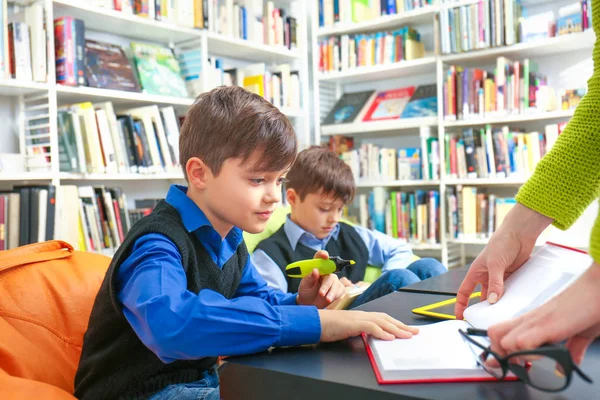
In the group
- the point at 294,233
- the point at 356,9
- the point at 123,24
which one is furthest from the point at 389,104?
the point at 294,233

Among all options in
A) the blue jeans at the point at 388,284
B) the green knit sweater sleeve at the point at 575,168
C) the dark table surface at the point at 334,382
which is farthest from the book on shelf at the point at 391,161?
the dark table surface at the point at 334,382

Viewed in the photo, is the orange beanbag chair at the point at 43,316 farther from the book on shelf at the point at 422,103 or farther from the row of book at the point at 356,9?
the row of book at the point at 356,9

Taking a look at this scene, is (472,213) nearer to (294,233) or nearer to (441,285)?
(294,233)

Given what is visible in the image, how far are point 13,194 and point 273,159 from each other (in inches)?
64.6

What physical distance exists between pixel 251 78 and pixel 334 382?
3.14 m

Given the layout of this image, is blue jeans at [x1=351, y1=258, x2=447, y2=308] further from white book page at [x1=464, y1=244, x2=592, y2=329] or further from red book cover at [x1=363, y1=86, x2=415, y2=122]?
red book cover at [x1=363, y1=86, x2=415, y2=122]

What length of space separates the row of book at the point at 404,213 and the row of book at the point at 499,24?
0.96m

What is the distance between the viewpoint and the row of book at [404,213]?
357 cm

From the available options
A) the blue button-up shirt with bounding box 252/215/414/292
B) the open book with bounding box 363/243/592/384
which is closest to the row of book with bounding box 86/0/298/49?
the blue button-up shirt with bounding box 252/215/414/292

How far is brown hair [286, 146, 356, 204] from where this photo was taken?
2.11 meters

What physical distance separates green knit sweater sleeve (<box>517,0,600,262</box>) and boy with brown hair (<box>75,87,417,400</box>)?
0.98 feet

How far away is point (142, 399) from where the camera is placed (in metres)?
1.01

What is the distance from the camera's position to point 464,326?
0.82 meters

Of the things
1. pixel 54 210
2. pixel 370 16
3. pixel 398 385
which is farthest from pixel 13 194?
pixel 370 16
